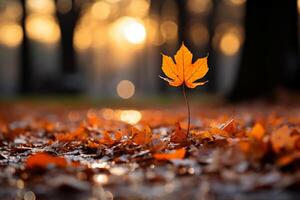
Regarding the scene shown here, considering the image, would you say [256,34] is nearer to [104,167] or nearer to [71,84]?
[104,167]

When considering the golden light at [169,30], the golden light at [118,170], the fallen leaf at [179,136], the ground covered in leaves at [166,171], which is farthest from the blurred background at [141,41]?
the golden light at [118,170]

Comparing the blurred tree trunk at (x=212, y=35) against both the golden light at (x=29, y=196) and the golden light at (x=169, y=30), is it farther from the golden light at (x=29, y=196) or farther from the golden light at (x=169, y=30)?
the golden light at (x=29, y=196)

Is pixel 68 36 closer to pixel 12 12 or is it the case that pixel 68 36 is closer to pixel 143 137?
pixel 12 12

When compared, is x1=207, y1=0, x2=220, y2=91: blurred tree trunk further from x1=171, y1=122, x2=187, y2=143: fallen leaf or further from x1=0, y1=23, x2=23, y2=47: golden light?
x1=171, y1=122, x2=187, y2=143: fallen leaf

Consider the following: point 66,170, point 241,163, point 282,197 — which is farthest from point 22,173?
point 282,197

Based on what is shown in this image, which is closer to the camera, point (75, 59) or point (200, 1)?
point (75, 59)
